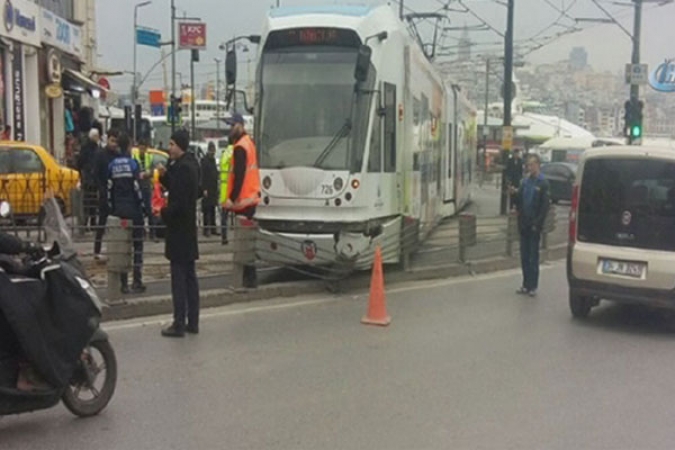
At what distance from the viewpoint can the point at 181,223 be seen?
821 cm

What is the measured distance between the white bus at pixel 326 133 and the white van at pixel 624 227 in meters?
2.79

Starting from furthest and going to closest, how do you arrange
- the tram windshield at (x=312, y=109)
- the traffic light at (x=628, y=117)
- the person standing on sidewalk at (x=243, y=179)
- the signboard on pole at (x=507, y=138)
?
the signboard on pole at (x=507, y=138), the traffic light at (x=628, y=117), the tram windshield at (x=312, y=109), the person standing on sidewalk at (x=243, y=179)

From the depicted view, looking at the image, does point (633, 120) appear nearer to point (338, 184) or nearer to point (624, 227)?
point (624, 227)

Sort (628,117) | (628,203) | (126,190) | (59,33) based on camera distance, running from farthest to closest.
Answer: (59,33)
(628,117)
(126,190)
(628,203)

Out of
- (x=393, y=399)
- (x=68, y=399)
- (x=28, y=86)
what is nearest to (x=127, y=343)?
(x=68, y=399)

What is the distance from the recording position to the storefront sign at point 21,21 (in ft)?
67.2

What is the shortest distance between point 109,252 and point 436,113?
9682 millimetres

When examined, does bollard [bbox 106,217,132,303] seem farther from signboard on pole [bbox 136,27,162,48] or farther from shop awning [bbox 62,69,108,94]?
signboard on pole [bbox 136,27,162,48]

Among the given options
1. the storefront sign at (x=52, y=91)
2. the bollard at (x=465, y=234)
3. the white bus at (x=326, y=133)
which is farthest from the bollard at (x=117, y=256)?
the storefront sign at (x=52, y=91)

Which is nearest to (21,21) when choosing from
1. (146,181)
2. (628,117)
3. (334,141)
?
(146,181)

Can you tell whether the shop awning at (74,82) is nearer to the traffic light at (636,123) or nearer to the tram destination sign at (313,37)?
the traffic light at (636,123)

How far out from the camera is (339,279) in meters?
11.3

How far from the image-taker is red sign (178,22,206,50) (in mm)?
34000

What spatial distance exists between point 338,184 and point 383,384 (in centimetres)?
442
